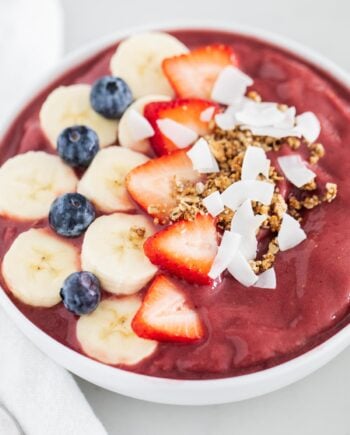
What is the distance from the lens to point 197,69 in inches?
104

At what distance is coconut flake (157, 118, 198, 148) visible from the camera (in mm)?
2453

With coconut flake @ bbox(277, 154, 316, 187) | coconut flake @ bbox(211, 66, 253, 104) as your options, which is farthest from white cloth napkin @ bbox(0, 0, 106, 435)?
coconut flake @ bbox(277, 154, 316, 187)

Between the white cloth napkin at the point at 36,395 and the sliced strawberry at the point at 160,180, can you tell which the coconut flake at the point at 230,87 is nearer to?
the sliced strawberry at the point at 160,180

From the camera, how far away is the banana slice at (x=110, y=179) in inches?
93.7

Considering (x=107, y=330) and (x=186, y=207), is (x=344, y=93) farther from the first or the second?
(x=107, y=330)

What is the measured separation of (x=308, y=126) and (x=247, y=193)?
329mm

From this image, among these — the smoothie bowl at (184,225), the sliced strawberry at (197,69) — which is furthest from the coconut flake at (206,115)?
the sliced strawberry at (197,69)

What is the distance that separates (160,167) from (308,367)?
0.70m

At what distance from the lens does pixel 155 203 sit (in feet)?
7.70

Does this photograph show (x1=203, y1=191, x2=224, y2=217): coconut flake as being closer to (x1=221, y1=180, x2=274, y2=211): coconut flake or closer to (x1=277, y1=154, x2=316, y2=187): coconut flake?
(x1=221, y1=180, x2=274, y2=211): coconut flake

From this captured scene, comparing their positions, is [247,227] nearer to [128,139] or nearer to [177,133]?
[177,133]

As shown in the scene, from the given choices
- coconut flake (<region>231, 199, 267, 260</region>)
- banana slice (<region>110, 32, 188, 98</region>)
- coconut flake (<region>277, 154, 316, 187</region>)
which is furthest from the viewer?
banana slice (<region>110, 32, 188, 98</region>)

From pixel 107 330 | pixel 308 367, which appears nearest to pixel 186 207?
pixel 107 330

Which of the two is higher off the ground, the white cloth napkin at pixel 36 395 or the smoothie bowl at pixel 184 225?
the smoothie bowl at pixel 184 225
